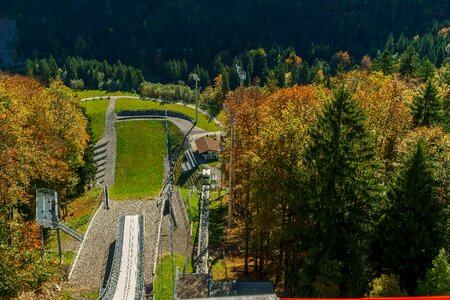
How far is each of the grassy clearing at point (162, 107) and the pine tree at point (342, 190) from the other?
66.4 meters

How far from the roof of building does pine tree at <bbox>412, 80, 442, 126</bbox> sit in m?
40.0

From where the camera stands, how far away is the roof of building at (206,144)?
8088 centimetres

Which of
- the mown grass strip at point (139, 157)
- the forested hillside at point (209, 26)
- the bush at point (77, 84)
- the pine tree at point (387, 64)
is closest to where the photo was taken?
the mown grass strip at point (139, 157)

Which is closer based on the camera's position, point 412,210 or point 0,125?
point 412,210

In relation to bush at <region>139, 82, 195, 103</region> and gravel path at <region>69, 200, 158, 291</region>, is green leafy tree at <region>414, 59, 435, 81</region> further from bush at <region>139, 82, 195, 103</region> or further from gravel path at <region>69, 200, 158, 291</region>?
bush at <region>139, 82, 195, 103</region>

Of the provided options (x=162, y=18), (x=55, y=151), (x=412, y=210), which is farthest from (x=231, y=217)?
(x=162, y=18)

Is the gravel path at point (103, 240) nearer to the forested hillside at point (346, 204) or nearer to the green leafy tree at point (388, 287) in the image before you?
the forested hillside at point (346, 204)

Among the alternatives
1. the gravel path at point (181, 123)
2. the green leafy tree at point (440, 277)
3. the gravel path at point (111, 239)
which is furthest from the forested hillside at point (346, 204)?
the gravel path at point (181, 123)

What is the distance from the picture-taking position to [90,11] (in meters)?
182

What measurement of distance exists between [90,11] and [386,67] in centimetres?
13898

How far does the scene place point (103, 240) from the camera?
41.3 metres

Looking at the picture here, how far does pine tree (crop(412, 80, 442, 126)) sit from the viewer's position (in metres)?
45.6

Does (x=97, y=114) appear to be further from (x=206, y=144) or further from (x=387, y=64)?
(x=387, y=64)

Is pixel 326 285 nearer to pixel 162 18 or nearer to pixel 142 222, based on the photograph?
pixel 142 222
